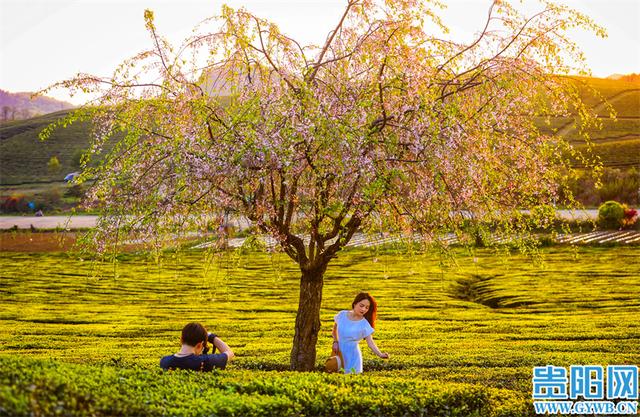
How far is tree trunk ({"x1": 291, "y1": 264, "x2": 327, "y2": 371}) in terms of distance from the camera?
14414 millimetres

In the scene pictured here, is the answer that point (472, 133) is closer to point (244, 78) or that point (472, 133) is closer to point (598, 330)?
point (244, 78)

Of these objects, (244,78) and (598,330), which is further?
(598,330)

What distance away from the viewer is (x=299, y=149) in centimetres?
1212

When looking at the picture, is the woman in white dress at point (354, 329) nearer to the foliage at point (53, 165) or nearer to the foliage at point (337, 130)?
the foliage at point (337, 130)

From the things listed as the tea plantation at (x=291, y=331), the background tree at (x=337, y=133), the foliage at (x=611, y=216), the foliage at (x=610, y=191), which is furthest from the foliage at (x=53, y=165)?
the background tree at (x=337, y=133)

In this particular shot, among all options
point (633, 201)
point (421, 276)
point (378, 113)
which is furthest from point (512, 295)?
point (633, 201)

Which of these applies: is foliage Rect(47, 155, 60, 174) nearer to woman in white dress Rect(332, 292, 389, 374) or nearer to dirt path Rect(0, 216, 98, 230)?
dirt path Rect(0, 216, 98, 230)

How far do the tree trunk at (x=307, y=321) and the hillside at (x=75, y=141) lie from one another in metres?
85.9

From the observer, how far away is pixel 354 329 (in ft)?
41.1

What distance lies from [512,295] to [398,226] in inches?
788

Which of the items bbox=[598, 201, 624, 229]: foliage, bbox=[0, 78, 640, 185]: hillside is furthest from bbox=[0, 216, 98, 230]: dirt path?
bbox=[598, 201, 624, 229]: foliage

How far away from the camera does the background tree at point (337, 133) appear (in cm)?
1171

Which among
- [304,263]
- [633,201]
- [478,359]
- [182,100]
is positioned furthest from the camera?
[633,201]

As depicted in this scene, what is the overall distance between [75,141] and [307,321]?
125 metres
